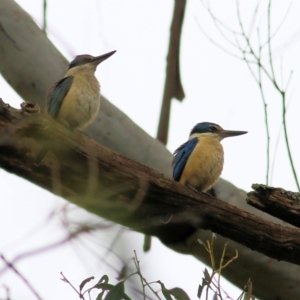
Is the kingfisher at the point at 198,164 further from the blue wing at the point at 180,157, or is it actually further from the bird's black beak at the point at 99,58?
the bird's black beak at the point at 99,58

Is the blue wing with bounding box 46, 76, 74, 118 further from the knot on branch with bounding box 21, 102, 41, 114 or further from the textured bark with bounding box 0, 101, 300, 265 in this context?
the knot on branch with bounding box 21, 102, 41, 114

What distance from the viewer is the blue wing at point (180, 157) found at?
5.03 metres

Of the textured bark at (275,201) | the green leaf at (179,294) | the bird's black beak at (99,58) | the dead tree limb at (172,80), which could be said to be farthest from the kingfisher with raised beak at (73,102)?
the green leaf at (179,294)

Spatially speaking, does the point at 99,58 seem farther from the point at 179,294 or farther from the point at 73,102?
the point at 179,294

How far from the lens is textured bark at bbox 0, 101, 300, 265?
119 inches

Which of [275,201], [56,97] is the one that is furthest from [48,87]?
[275,201]

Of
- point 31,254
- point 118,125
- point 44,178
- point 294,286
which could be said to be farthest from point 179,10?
point 31,254

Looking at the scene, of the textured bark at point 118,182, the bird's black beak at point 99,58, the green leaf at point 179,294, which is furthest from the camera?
the bird's black beak at point 99,58

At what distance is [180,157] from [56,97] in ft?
3.70

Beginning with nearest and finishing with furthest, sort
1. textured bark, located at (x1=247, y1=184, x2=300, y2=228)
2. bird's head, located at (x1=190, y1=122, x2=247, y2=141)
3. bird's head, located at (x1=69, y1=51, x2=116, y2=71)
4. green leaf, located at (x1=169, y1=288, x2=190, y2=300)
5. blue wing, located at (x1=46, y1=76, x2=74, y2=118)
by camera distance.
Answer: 1. green leaf, located at (x1=169, y1=288, x2=190, y2=300)
2. textured bark, located at (x1=247, y1=184, x2=300, y2=228)
3. blue wing, located at (x1=46, y1=76, x2=74, y2=118)
4. bird's head, located at (x1=69, y1=51, x2=116, y2=71)
5. bird's head, located at (x1=190, y1=122, x2=247, y2=141)

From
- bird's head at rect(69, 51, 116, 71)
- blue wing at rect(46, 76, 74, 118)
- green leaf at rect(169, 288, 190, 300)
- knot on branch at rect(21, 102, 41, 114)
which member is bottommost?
green leaf at rect(169, 288, 190, 300)

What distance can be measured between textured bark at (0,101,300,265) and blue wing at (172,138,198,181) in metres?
0.86

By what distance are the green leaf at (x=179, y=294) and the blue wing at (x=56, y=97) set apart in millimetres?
1965

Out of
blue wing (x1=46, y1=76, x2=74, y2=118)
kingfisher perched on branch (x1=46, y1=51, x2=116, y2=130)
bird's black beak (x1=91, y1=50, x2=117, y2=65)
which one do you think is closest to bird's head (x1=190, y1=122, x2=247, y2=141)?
bird's black beak (x1=91, y1=50, x2=117, y2=65)
